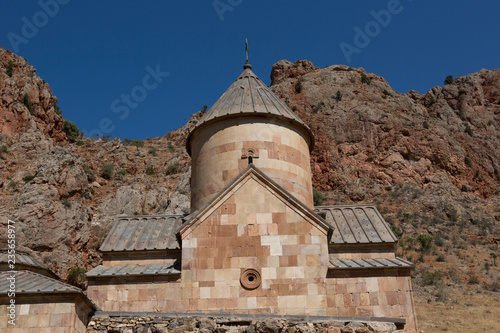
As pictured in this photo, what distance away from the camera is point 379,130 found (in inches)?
1467

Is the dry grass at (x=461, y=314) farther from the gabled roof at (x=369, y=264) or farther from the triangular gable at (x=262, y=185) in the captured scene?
the triangular gable at (x=262, y=185)

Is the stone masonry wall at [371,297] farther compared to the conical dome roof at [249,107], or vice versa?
the conical dome roof at [249,107]

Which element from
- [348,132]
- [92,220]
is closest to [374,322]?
[92,220]

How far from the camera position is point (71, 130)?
39.7 m

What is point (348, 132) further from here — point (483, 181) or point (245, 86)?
point (245, 86)

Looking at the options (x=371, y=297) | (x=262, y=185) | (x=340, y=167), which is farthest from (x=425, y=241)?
(x=262, y=185)

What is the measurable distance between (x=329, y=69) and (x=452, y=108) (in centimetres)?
1190

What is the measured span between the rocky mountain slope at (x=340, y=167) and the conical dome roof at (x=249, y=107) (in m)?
14.0

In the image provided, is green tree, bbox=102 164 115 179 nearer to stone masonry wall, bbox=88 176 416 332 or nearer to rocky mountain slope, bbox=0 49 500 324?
→ rocky mountain slope, bbox=0 49 500 324

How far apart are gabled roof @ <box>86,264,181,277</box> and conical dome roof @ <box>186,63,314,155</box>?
3.28 metres

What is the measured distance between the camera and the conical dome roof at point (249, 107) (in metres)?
9.80

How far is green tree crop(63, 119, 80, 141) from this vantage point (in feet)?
128

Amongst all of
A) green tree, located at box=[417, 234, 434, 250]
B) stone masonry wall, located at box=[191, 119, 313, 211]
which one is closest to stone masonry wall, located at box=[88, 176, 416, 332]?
stone masonry wall, located at box=[191, 119, 313, 211]

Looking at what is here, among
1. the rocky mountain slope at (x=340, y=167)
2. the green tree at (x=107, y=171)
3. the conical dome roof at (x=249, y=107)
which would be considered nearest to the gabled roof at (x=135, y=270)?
the conical dome roof at (x=249, y=107)
